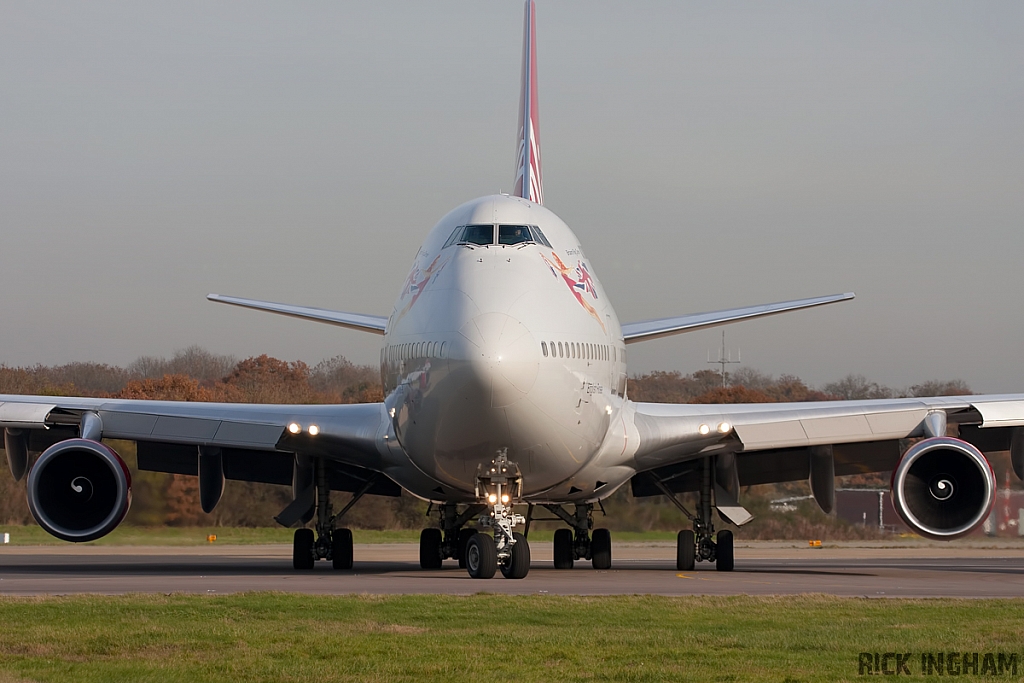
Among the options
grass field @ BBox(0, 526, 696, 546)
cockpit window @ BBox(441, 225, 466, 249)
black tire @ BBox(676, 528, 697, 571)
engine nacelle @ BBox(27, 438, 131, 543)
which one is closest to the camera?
cockpit window @ BBox(441, 225, 466, 249)

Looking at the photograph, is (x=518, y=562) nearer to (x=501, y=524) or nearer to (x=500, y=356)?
(x=501, y=524)

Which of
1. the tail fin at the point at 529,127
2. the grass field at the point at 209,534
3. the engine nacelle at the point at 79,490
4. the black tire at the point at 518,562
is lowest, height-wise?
the black tire at the point at 518,562

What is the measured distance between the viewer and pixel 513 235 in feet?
58.7

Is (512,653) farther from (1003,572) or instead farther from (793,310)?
(1003,572)

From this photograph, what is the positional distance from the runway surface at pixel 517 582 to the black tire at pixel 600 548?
0.84ft

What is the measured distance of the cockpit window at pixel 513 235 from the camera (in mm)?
17766

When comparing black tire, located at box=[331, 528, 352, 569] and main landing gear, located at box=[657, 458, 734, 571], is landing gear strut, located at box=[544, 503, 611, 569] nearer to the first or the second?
main landing gear, located at box=[657, 458, 734, 571]

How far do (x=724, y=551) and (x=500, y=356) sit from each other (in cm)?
801

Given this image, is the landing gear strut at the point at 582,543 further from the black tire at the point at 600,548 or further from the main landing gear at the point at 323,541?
the main landing gear at the point at 323,541

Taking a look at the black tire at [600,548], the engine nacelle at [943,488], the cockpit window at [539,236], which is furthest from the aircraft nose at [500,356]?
the black tire at [600,548]

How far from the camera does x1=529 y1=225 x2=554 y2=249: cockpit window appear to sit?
59.9 ft

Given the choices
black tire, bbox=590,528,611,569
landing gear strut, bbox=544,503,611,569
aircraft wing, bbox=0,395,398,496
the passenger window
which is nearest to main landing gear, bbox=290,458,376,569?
aircraft wing, bbox=0,395,398,496

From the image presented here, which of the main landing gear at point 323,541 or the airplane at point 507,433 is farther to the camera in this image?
the main landing gear at point 323,541

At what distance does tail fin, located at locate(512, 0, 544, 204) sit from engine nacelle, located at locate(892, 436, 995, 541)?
8884mm
